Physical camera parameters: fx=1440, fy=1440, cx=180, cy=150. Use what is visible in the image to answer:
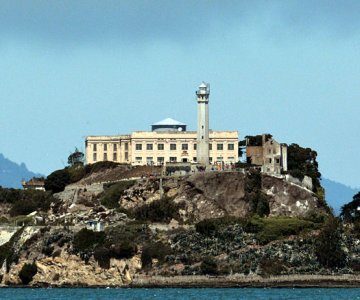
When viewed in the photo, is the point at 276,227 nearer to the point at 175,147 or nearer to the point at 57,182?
the point at 175,147

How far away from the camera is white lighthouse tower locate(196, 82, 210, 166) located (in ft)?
461

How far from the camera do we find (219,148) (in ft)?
482

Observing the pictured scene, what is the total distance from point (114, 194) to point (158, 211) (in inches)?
247

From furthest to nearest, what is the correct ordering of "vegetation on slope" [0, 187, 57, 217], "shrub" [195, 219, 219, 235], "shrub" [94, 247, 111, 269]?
1. "vegetation on slope" [0, 187, 57, 217]
2. "shrub" [195, 219, 219, 235]
3. "shrub" [94, 247, 111, 269]

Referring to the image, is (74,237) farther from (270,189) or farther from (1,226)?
(270,189)

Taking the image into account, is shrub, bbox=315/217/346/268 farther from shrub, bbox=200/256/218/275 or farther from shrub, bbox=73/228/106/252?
shrub, bbox=73/228/106/252

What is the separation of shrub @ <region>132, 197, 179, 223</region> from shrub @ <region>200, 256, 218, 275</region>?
10.0 metres

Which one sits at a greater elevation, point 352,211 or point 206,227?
point 352,211

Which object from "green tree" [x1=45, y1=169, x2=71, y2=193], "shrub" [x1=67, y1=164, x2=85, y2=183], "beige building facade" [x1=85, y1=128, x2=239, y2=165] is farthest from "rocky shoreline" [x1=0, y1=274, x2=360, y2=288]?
"shrub" [x1=67, y1=164, x2=85, y2=183]

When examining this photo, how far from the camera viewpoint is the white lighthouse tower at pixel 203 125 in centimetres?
14038

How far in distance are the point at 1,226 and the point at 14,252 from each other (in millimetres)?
5272

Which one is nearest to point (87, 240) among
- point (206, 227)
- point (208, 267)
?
point (206, 227)

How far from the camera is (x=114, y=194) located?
137750 millimetres

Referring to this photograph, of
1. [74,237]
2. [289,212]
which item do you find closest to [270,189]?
[289,212]
